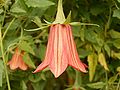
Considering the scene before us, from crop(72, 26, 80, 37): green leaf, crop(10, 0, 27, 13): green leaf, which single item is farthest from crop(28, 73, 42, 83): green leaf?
crop(10, 0, 27, 13): green leaf

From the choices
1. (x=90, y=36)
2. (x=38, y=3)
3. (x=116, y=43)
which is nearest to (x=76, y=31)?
(x=90, y=36)

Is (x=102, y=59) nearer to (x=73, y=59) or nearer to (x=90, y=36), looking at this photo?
(x=90, y=36)

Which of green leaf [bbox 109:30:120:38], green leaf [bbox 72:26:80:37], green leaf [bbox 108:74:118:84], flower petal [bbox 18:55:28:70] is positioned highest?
green leaf [bbox 72:26:80:37]

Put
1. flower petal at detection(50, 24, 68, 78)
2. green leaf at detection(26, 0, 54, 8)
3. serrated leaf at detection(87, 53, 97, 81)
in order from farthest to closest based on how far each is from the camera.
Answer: serrated leaf at detection(87, 53, 97, 81), green leaf at detection(26, 0, 54, 8), flower petal at detection(50, 24, 68, 78)

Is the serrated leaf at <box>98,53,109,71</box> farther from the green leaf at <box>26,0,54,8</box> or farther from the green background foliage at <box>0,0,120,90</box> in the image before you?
the green leaf at <box>26,0,54,8</box>

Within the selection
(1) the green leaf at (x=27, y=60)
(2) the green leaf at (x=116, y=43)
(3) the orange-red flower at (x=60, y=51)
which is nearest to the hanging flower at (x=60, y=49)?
(3) the orange-red flower at (x=60, y=51)

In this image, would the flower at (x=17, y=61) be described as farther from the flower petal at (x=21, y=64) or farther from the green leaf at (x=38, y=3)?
the green leaf at (x=38, y=3)

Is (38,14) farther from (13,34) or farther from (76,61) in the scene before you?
(76,61)
